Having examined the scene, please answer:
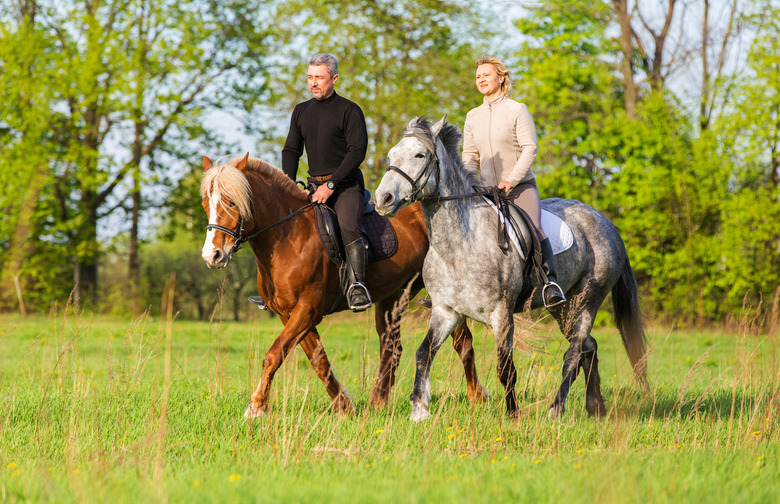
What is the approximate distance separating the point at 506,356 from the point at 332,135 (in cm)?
242

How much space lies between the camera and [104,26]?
79.1ft

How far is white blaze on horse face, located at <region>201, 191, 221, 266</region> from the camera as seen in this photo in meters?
5.36

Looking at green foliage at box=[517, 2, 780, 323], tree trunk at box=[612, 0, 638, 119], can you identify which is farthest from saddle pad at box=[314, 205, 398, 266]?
tree trunk at box=[612, 0, 638, 119]

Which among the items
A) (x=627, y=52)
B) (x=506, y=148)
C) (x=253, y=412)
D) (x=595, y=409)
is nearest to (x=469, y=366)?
(x=595, y=409)

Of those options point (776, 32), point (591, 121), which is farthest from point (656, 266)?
point (776, 32)

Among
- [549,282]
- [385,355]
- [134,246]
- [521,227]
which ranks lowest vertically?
[385,355]

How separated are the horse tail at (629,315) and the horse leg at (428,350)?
2150mm

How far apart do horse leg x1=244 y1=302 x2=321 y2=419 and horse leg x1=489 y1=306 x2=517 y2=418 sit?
1519 millimetres

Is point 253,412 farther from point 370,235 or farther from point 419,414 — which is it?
point 370,235

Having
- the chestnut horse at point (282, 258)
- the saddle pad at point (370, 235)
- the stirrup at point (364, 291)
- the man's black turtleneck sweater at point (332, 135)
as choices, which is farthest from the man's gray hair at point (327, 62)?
the stirrup at point (364, 291)

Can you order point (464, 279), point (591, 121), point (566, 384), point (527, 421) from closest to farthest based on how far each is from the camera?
1. point (527, 421)
2. point (464, 279)
3. point (566, 384)
4. point (591, 121)

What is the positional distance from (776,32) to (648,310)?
825 cm

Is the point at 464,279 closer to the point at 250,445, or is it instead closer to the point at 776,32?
the point at 250,445

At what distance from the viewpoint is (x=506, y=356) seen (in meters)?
5.60
